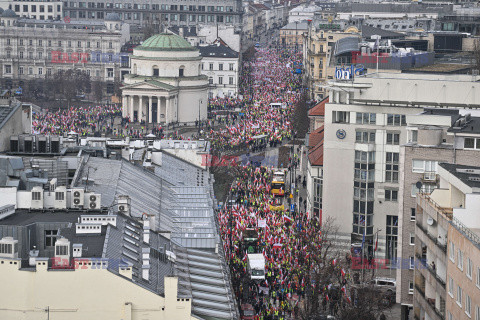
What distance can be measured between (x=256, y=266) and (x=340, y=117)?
12.8 metres

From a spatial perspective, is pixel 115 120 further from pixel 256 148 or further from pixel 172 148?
pixel 172 148

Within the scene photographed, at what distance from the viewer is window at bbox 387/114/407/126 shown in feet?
292

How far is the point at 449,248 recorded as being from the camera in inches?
2189

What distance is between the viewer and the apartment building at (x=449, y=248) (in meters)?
52.2

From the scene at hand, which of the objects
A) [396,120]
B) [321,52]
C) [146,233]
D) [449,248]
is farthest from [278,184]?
[321,52]

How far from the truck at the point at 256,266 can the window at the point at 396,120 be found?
11718 mm

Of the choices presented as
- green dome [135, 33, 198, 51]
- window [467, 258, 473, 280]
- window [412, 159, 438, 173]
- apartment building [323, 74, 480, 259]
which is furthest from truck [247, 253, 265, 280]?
green dome [135, 33, 198, 51]

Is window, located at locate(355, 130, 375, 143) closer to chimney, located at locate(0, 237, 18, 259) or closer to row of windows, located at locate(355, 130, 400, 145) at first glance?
row of windows, located at locate(355, 130, 400, 145)

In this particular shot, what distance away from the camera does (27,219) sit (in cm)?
6131

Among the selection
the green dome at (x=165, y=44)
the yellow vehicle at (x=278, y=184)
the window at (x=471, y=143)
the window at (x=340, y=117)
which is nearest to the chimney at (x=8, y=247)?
the window at (x=471, y=143)

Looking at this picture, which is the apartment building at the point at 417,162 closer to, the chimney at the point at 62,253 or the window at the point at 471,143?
the window at the point at 471,143

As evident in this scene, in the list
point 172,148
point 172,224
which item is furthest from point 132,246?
point 172,148

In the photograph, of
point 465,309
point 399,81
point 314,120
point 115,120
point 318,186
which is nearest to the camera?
point 465,309

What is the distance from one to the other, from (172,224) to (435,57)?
51.4 m
